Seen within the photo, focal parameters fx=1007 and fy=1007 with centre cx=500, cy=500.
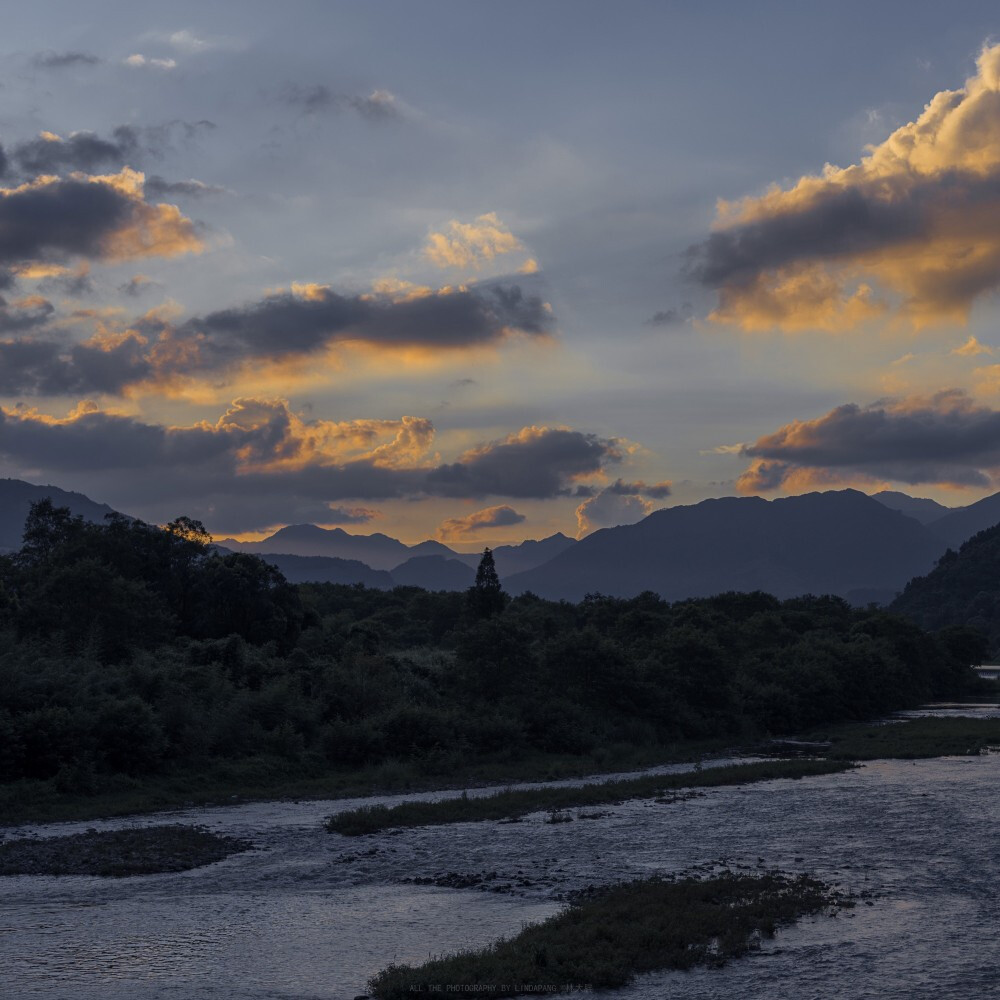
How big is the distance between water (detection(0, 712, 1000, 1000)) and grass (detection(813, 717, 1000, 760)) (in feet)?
79.8

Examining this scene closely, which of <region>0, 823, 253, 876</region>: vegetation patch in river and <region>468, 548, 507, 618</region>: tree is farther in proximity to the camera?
<region>468, 548, 507, 618</region>: tree

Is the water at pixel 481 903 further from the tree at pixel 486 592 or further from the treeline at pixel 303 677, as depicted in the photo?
the tree at pixel 486 592

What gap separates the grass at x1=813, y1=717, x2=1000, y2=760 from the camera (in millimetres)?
71688

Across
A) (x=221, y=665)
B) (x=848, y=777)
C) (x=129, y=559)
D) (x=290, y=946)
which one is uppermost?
(x=129, y=559)

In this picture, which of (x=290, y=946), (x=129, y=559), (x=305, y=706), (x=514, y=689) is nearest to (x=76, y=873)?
(x=290, y=946)

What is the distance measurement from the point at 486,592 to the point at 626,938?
11098 centimetres

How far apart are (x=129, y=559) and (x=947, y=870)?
8736 cm

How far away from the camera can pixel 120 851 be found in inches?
1460

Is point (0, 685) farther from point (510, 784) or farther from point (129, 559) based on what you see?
point (129, 559)

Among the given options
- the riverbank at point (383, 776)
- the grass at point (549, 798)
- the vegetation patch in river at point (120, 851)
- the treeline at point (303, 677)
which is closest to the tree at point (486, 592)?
the treeline at point (303, 677)

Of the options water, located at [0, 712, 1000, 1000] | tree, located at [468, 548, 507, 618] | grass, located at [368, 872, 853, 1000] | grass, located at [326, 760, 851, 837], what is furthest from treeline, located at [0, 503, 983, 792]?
grass, located at [368, 872, 853, 1000]

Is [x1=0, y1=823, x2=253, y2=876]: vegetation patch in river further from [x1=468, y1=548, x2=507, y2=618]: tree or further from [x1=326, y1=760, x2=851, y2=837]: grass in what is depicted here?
[x1=468, y1=548, x2=507, y2=618]: tree

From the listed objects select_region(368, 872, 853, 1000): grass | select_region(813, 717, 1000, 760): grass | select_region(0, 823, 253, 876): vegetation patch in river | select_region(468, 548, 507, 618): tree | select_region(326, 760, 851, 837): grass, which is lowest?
select_region(813, 717, 1000, 760): grass

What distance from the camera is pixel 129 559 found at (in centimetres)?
10225
